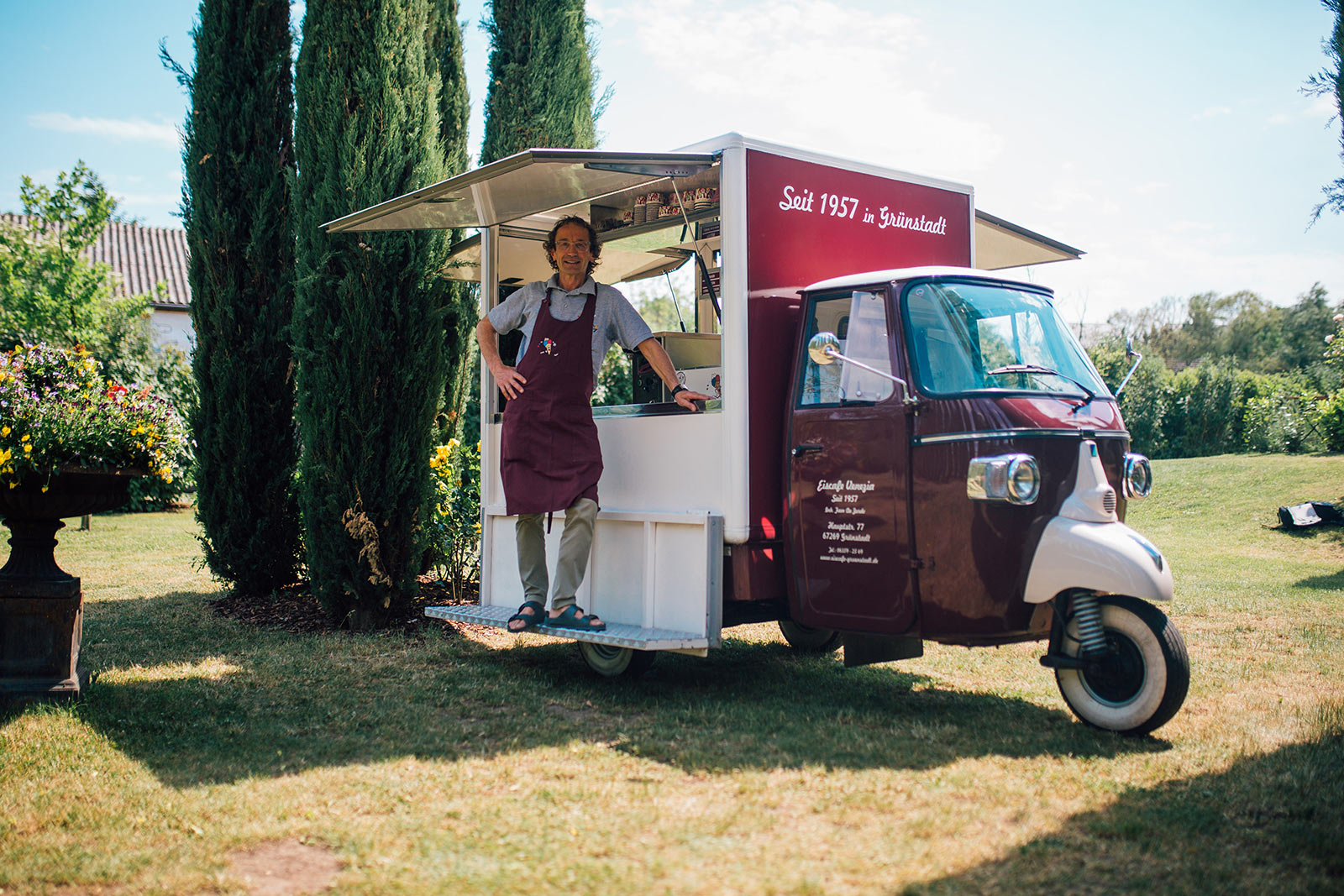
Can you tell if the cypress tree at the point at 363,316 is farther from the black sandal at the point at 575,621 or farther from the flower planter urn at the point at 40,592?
the black sandal at the point at 575,621

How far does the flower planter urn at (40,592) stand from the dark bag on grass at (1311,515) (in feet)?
42.5

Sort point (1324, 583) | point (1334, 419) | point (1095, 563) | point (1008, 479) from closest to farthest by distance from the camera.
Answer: point (1095, 563), point (1008, 479), point (1324, 583), point (1334, 419)

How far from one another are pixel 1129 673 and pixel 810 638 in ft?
8.38

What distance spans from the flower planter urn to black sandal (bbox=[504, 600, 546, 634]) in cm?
214

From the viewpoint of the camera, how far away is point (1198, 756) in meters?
4.11

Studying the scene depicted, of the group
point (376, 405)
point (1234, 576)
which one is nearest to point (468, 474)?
point (376, 405)

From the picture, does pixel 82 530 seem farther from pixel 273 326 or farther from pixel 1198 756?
pixel 1198 756

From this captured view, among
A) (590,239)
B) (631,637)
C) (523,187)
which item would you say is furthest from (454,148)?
(631,637)

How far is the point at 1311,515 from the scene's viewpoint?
1279 centimetres

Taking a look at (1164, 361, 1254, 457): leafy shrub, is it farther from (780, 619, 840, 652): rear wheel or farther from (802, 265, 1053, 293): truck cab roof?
(802, 265, 1053, 293): truck cab roof

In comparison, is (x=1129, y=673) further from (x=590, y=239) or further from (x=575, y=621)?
(x=590, y=239)

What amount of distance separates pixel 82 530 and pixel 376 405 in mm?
10076

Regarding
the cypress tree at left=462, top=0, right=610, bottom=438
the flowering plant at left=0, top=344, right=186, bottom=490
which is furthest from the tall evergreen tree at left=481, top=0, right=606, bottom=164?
the flowering plant at left=0, top=344, right=186, bottom=490

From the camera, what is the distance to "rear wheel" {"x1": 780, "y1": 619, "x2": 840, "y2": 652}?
6664 mm
